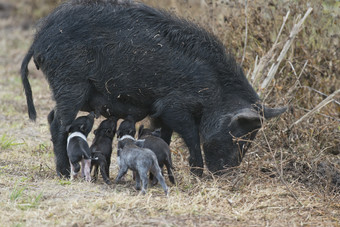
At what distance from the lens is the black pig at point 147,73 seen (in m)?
6.43

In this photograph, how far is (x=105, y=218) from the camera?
15.9ft

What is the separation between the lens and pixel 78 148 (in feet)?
20.1

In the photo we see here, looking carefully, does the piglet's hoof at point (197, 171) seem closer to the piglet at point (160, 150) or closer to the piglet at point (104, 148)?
the piglet at point (160, 150)

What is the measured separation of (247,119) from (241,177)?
722 millimetres

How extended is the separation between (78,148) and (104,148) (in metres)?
0.35

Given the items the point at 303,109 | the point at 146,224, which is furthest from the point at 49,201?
the point at 303,109

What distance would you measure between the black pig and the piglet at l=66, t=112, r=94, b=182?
171 millimetres

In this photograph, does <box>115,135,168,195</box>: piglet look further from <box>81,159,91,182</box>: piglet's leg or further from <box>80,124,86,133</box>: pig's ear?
<box>80,124,86,133</box>: pig's ear

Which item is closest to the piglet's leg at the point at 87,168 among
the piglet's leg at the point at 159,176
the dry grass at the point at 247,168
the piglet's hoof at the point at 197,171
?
the dry grass at the point at 247,168

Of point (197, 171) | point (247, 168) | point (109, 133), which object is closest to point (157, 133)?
point (109, 133)

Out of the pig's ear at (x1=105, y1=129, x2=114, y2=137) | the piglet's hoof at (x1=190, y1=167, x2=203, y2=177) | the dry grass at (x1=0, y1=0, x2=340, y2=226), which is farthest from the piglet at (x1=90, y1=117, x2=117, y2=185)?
the piglet's hoof at (x1=190, y1=167, x2=203, y2=177)

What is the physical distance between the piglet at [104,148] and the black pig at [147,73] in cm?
34

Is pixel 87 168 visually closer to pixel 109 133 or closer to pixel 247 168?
pixel 109 133

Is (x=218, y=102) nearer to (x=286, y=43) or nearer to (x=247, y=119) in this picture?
(x=247, y=119)
